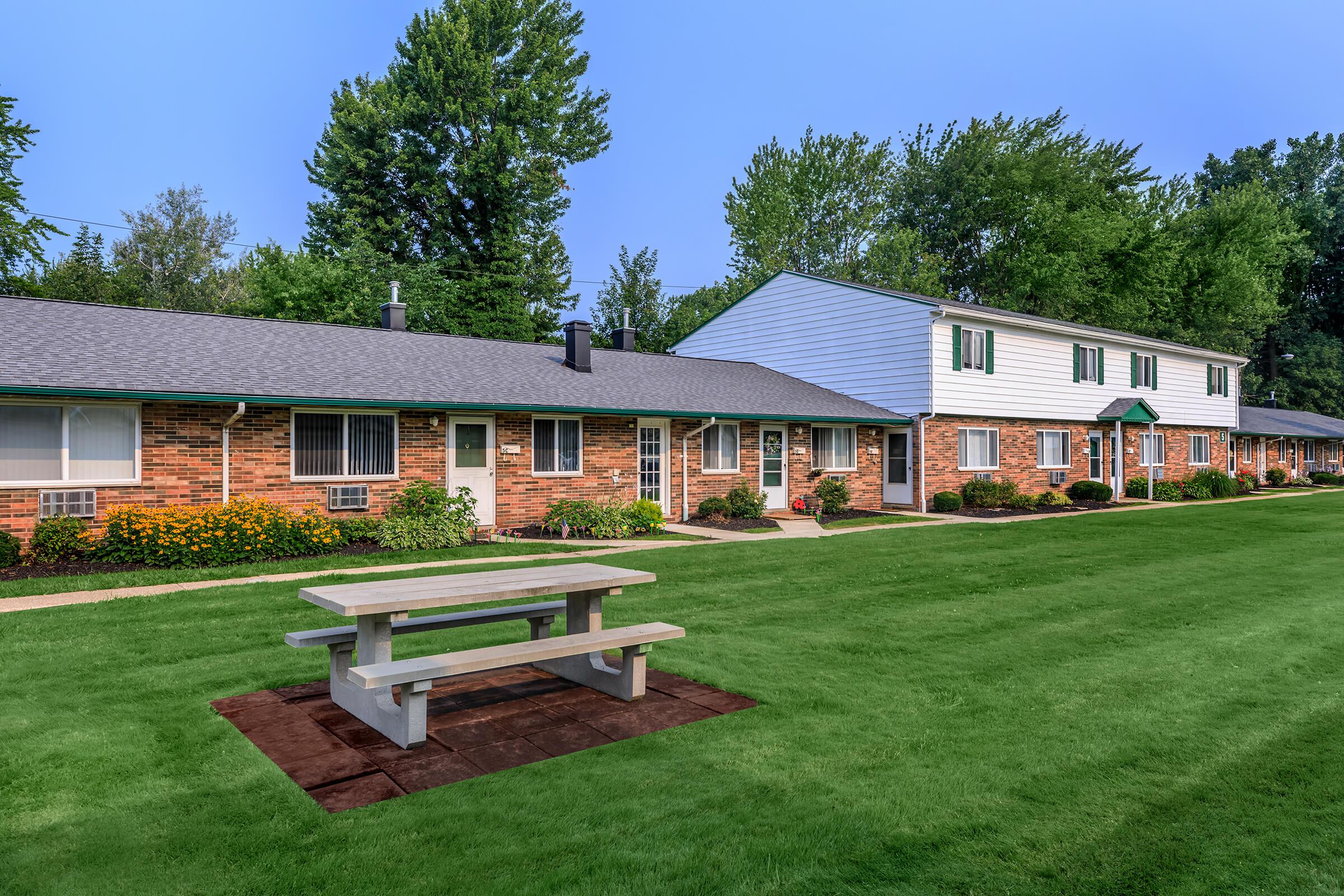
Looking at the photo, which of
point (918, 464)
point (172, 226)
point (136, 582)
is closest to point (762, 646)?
point (136, 582)

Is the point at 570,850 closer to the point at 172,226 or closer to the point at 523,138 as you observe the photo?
the point at 523,138

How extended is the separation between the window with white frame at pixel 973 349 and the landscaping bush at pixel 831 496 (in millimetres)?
5098

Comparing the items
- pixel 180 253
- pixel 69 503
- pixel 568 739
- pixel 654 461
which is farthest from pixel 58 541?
pixel 180 253

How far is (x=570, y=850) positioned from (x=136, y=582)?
908cm

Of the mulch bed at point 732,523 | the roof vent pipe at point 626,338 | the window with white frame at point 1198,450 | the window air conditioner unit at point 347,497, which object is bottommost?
the mulch bed at point 732,523

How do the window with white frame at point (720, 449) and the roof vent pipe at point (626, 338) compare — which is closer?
the window with white frame at point (720, 449)

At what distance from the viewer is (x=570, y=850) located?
343cm

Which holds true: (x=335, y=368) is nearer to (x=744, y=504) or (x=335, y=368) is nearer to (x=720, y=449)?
(x=720, y=449)

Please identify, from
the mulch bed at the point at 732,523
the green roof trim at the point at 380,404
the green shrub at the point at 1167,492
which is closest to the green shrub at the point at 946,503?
the green roof trim at the point at 380,404

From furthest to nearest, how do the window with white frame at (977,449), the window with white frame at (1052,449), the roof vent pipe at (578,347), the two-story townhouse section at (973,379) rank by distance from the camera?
1. the window with white frame at (1052,449)
2. the window with white frame at (977,449)
3. the two-story townhouse section at (973,379)
4. the roof vent pipe at (578,347)

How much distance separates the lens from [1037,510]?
22.5 metres

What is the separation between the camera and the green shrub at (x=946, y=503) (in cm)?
2164

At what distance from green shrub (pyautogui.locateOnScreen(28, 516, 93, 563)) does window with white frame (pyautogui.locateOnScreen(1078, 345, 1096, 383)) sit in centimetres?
2590

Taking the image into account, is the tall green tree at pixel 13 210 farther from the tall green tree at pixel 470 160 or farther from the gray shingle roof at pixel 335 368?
the gray shingle roof at pixel 335 368
